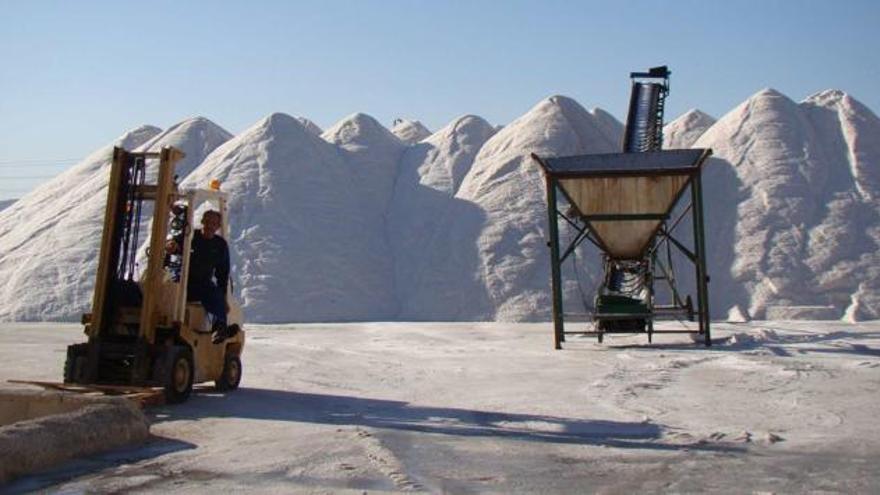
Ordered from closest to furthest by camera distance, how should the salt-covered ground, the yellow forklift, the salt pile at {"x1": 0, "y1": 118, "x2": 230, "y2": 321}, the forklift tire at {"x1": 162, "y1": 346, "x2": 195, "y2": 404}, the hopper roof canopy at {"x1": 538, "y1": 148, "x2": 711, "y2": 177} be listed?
the salt-covered ground
the forklift tire at {"x1": 162, "y1": 346, "x2": 195, "y2": 404}
the yellow forklift
the hopper roof canopy at {"x1": 538, "y1": 148, "x2": 711, "y2": 177}
the salt pile at {"x1": 0, "y1": 118, "x2": 230, "y2": 321}

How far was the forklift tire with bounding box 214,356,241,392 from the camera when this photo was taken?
10.4 metres

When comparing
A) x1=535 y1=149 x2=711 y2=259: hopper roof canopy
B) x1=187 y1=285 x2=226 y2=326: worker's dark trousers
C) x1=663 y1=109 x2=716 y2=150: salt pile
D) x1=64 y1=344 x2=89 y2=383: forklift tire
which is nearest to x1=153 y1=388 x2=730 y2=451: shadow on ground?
x1=187 y1=285 x2=226 y2=326: worker's dark trousers

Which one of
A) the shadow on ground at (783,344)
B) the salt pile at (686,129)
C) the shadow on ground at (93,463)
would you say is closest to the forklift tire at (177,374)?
the shadow on ground at (93,463)

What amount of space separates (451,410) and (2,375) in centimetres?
638

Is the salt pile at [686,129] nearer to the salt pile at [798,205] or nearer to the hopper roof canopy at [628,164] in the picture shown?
the salt pile at [798,205]

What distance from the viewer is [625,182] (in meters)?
16.9

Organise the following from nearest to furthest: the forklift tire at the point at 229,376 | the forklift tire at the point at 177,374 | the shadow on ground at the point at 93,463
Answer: the shadow on ground at the point at 93,463, the forklift tire at the point at 177,374, the forklift tire at the point at 229,376

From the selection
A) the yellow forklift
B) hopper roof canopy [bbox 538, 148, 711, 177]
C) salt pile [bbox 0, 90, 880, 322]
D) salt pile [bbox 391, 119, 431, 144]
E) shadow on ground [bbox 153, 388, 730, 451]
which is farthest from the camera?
salt pile [bbox 391, 119, 431, 144]

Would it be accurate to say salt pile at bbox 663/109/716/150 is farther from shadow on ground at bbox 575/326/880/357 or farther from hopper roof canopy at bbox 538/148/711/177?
hopper roof canopy at bbox 538/148/711/177

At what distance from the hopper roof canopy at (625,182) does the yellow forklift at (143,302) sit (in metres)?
8.37

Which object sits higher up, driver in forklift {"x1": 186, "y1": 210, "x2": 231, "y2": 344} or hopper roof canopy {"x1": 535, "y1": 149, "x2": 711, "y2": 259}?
hopper roof canopy {"x1": 535, "y1": 149, "x2": 711, "y2": 259}

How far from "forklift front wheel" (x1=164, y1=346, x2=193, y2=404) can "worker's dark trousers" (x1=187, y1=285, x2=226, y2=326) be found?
60cm

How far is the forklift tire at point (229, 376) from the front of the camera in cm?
1038

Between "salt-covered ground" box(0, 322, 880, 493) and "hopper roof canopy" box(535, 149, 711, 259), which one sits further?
"hopper roof canopy" box(535, 149, 711, 259)
